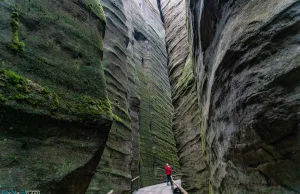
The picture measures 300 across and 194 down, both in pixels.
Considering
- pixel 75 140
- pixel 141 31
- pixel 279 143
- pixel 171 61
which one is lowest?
pixel 279 143

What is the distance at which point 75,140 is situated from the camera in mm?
2961

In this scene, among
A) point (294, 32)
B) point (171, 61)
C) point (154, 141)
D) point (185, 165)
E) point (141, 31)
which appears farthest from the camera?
point (141, 31)

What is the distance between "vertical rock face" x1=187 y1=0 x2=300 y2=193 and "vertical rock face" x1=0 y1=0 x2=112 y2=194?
1.86 meters

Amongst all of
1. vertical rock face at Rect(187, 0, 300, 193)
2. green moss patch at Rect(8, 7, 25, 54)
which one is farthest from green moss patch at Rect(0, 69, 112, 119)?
vertical rock face at Rect(187, 0, 300, 193)

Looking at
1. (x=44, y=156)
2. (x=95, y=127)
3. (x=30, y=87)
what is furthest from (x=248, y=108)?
(x=30, y=87)

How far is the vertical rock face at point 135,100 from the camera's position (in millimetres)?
7481

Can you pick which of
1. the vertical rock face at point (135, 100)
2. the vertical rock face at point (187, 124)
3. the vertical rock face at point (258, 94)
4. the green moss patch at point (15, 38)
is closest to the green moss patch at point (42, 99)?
the green moss patch at point (15, 38)

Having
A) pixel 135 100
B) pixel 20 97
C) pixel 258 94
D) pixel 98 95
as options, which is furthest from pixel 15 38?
pixel 135 100

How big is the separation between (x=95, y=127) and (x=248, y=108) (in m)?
2.07

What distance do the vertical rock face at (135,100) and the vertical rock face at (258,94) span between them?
14.3 ft

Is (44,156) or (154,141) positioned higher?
(154,141)

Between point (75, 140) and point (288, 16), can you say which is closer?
point (288, 16)

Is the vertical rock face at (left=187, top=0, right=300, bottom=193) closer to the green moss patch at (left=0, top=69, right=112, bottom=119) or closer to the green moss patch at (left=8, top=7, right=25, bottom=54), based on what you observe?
the green moss patch at (left=0, top=69, right=112, bottom=119)

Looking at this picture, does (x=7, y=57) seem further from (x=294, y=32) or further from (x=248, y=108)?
(x=294, y=32)
